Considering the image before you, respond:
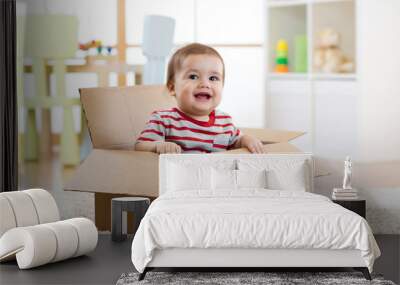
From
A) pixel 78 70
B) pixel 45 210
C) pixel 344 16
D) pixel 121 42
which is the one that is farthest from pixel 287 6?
pixel 45 210

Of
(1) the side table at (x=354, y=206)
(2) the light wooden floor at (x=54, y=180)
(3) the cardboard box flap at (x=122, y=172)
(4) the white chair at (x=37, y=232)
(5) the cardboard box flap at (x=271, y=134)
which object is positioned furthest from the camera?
(2) the light wooden floor at (x=54, y=180)

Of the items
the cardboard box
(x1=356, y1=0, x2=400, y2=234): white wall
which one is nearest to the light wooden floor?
the cardboard box

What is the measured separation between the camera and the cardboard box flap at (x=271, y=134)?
6277 mm

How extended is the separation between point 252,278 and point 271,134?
2.23 meters

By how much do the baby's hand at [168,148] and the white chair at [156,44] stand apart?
64cm

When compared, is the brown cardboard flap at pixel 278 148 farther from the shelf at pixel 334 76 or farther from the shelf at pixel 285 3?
the shelf at pixel 285 3

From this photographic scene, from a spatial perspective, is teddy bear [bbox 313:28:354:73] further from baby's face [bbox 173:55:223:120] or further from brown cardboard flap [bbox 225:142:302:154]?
baby's face [bbox 173:55:223:120]

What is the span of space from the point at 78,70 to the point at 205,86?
1.08m

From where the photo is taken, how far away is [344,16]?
630 centimetres

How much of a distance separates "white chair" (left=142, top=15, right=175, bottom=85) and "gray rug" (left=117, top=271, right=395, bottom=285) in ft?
7.63

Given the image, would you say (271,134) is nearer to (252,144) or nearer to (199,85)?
(252,144)

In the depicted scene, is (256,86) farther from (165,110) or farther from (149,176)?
(149,176)

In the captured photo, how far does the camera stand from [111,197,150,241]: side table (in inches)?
213

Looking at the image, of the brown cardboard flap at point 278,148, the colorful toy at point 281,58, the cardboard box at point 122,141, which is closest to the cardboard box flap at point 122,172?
the cardboard box at point 122,141
